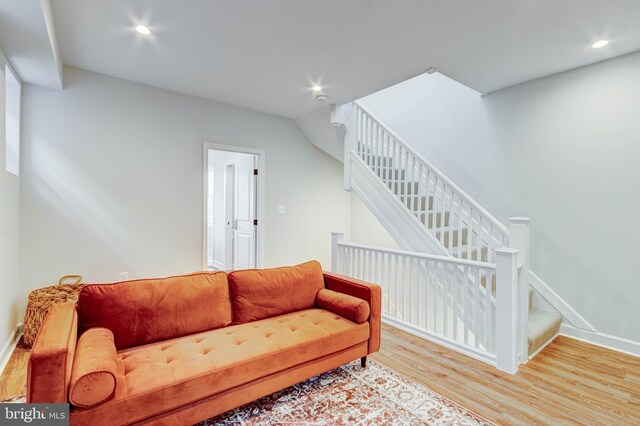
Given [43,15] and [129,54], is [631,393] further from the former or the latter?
[129,54]

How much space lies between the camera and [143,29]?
2363 millimetres

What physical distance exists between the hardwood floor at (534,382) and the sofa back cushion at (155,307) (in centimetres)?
87

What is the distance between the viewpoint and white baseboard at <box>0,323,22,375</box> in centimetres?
231

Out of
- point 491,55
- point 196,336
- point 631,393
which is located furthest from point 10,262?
point 631,393

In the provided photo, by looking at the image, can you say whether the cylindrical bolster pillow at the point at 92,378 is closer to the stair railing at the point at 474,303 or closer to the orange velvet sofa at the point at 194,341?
the orange velvet sofa at the point at 194,341

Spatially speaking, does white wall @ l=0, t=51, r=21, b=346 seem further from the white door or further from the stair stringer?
the stair stringer

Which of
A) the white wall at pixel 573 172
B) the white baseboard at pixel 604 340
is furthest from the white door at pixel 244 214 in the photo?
the white baseboard at pixel 604 340

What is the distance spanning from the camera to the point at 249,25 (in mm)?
2312

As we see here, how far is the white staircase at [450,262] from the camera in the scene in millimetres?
2398

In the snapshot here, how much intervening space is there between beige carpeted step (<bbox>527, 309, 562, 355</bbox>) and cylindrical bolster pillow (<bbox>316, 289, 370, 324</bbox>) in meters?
1.50

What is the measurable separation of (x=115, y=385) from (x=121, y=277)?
2321 millimetres

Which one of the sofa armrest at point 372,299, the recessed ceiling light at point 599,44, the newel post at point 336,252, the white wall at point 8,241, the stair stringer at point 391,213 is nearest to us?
the white wall at point 8,241

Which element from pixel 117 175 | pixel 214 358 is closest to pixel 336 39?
pixel 214 358

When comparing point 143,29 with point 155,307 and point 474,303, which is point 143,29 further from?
point 474,303
